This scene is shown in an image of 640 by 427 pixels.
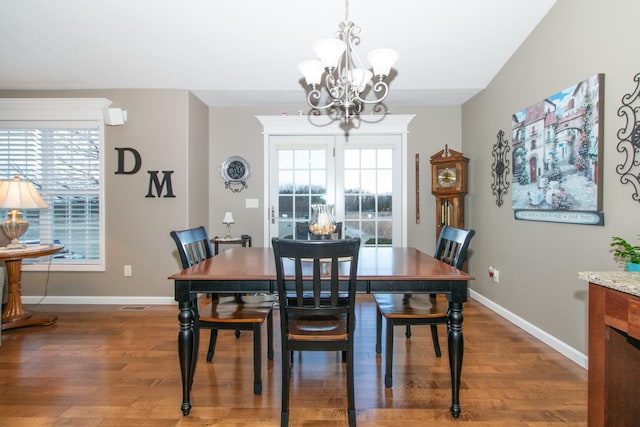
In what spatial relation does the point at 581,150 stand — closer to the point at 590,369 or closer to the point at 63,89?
the point at 590,369

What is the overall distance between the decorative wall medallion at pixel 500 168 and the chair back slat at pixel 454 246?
4.31 feet

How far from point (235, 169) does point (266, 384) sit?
8.85 ft

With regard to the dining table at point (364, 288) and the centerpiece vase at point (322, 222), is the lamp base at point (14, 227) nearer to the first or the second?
the dining table at point (364, 288)

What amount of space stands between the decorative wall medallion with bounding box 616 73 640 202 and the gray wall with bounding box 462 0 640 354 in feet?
0.13

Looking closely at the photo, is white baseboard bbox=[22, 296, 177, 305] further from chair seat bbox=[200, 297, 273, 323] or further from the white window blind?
chair seat bbox=[200, 297, 273, 323]

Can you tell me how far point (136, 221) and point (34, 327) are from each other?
4.06ft

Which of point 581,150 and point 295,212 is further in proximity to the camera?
point 295,212

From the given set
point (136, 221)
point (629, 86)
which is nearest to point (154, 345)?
point (136, 221)

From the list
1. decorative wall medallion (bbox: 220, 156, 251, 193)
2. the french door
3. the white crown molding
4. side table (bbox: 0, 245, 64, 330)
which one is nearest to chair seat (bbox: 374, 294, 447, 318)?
the french door

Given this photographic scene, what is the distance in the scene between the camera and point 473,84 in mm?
3527

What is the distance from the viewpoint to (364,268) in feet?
6.19

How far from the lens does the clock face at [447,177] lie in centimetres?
381

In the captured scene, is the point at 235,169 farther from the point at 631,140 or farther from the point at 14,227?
the point at 631,140

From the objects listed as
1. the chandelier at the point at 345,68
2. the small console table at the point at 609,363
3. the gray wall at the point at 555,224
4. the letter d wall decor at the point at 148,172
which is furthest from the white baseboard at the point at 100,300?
the small console table at the point at 609,363
